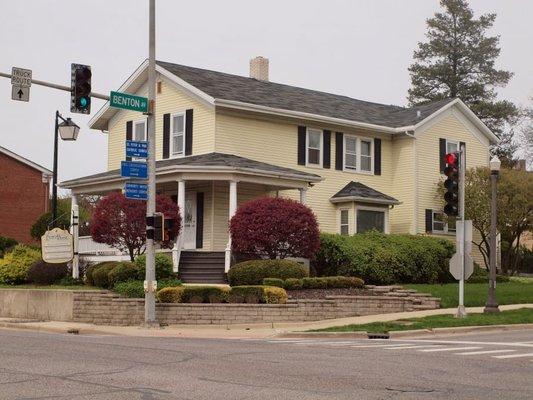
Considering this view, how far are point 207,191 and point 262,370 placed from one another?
20.4 meters

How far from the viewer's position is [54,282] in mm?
30672

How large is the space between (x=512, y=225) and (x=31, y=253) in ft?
69.6

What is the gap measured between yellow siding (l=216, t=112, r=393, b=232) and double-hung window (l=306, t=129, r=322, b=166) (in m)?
0.29

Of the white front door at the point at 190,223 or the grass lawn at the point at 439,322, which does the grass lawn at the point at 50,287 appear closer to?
the white front door at the point at 190,223

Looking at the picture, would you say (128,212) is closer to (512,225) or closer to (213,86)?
(213,86)

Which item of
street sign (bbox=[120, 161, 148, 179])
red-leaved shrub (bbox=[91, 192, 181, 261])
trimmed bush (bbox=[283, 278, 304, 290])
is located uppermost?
street sign (bbox=[120, 161, 148, 179])

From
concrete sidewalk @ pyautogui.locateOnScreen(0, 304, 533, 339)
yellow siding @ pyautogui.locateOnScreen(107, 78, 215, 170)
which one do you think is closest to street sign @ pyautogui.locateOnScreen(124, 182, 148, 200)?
concrete sidewalk @ pyautogui.locateOnScreen(0, 304, 533, 339)

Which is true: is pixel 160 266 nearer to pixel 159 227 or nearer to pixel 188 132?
pixel 159 227

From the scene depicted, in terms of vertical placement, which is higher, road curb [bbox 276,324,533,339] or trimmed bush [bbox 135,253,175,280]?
trimmed bush [bbox 135,253,175,280]

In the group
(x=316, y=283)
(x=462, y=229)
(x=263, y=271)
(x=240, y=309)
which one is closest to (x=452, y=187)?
(x=462, y=229)

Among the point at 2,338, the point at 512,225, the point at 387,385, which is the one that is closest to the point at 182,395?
the point at 387,385

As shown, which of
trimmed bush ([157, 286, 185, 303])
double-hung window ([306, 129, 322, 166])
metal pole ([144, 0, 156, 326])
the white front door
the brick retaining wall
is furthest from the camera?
double-hung window ([306, 129, 322, 166])

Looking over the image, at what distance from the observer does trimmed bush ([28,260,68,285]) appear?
30.7m

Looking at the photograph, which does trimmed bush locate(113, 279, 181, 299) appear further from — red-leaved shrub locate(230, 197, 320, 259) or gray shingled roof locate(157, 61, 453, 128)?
gray shingled roof locate(157, 61, 453, 128)
